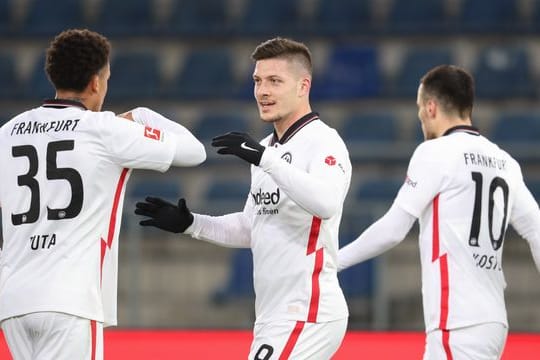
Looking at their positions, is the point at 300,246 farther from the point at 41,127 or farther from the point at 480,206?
the point at 41,127

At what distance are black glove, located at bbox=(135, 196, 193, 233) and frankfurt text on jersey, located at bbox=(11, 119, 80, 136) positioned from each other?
659mm

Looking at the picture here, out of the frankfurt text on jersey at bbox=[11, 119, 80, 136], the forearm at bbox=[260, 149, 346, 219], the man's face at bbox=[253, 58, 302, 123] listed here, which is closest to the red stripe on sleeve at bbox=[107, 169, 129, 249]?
the frankfurt text on jersey at bbox=[11, 119, 80, 136]

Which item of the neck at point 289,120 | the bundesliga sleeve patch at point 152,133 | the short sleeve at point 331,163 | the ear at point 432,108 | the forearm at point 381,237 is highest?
the ear at point 432,108

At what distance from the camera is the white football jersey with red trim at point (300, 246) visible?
17.9 feet

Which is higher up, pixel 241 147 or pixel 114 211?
pixel 241 147

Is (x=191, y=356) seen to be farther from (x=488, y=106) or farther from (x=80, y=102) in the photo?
(x=488, y=106)

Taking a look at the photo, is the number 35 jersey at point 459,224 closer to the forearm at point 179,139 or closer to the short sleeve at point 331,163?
the short sleeve at point 331,163

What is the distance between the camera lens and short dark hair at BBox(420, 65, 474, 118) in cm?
627

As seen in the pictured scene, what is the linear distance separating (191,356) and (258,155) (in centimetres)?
325

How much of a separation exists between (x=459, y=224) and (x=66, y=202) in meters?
1.89

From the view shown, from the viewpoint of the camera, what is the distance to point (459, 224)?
605 centimetres

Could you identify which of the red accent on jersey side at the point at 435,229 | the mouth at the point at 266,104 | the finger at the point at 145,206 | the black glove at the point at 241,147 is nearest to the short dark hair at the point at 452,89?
the red accent on jersey side at the point at 435,229

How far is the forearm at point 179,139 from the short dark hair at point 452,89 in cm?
138

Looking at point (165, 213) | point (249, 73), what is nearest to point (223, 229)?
point (165, 213)
